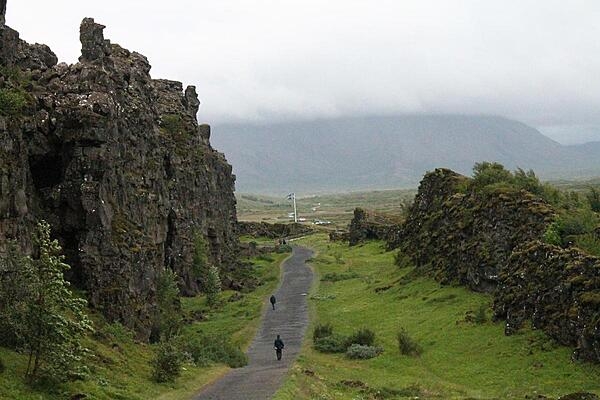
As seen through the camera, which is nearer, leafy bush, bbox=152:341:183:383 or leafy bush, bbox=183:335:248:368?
leafy bush, bbox=152:341:183:383

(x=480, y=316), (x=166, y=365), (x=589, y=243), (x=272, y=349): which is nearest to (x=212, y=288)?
(x=272, y=349)

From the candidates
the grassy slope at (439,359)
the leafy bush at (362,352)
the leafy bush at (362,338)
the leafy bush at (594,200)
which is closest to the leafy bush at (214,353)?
the grassy slope at (439,359)

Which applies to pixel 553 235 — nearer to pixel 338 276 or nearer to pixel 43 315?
pixel 43 315

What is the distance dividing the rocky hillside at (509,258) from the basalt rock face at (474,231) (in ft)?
0.29

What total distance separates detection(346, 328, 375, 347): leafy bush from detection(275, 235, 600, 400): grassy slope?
874 mm

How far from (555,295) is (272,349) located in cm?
2190

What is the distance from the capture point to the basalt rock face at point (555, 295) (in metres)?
41.1

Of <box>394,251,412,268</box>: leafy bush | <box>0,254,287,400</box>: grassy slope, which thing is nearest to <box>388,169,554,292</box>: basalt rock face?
<box>394,251,412,268</box>: leafy bush

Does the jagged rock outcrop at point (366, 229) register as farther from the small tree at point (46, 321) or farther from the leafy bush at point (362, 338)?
the small tree at point (46, 321)

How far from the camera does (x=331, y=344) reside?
177ft

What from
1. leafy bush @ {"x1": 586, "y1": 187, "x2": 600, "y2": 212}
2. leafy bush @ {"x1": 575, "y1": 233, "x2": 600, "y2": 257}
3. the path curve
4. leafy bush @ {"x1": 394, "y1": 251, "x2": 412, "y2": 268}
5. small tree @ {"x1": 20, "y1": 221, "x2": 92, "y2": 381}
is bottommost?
the path curve

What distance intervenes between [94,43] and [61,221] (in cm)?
1732

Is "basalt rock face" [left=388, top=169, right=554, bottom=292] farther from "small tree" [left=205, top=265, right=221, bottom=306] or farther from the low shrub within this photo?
"small tree" [left=205, top=265, right=221, bottom=306]

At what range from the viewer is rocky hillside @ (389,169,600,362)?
43156 millimetres
